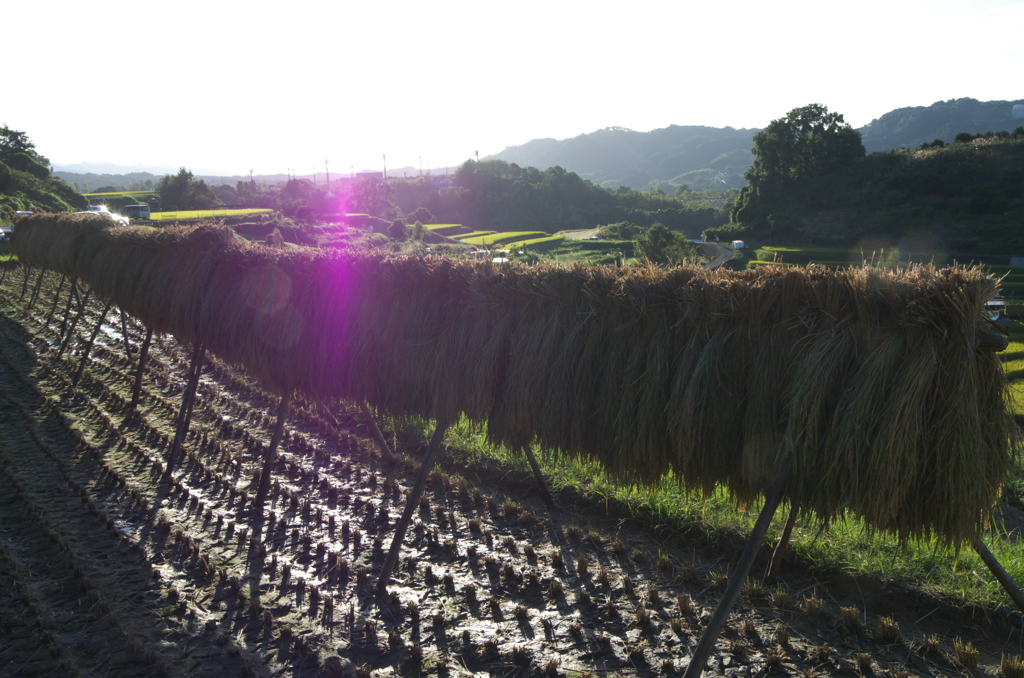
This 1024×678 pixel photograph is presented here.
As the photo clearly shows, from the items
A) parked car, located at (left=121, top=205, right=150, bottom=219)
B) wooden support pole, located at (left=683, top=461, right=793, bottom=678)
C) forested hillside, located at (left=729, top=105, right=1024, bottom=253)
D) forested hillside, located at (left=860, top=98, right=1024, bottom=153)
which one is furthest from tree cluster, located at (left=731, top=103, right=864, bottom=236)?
forested hillside, located at (left=860, top=98, right=1024, bottom=153)

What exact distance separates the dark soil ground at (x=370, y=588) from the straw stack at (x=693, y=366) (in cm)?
96

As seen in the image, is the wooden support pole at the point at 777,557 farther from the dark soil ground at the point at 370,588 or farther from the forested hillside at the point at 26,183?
the forested hillside at the point at 26,183

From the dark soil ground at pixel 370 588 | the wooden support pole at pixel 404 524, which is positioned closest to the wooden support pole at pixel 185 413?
the dark soil ground at pixel 370 588

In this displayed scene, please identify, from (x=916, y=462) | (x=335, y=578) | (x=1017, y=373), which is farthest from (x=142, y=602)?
(x=1017, y=373)

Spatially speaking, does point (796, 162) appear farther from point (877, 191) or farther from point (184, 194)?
point (184, 194)

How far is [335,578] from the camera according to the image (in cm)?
455

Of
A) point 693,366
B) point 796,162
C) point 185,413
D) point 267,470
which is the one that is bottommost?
point 267,470

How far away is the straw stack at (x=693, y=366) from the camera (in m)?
2.64

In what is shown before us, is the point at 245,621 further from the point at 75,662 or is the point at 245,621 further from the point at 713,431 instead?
the point at 713,431

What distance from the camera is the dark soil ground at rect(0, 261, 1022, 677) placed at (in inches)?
139

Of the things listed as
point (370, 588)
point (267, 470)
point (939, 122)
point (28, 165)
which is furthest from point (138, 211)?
point (939, 122)

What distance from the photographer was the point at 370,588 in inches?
173

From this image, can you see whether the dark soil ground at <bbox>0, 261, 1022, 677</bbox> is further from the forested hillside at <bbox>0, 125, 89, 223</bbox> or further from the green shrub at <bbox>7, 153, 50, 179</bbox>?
the green shrub at <bbox>7, 153, 50, 179</bbox>

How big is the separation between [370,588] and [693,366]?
9.12 feet
